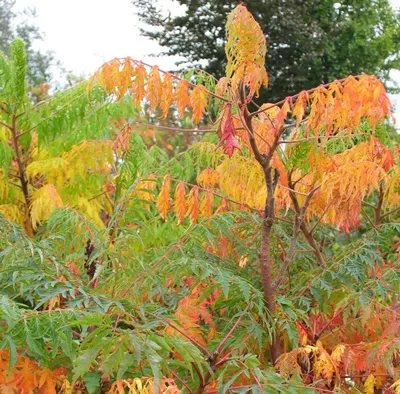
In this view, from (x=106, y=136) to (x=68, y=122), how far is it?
1.53ft

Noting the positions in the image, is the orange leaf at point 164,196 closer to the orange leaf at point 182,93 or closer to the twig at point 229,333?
the orange leaf at point 182,93

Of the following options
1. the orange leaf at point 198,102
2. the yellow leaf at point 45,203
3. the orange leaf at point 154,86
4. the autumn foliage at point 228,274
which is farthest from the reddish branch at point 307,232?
the yellow leaf at point 45,203

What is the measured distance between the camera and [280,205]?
8.43ft

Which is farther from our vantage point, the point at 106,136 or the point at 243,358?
the point at 106,136

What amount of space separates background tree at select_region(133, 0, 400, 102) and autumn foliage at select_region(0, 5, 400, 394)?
12.0m

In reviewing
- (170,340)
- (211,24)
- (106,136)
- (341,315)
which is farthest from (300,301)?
(211,24)

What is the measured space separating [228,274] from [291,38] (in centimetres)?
1306

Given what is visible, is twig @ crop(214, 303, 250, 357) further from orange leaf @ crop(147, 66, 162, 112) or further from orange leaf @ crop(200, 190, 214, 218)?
orange leaf @ crop(147, 66, 162, 112)

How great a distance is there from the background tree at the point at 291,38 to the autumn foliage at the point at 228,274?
12.0 m

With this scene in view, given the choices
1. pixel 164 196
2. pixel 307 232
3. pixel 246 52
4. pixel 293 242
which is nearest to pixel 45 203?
pixel 164 196

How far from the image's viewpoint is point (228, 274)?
75.7 inches

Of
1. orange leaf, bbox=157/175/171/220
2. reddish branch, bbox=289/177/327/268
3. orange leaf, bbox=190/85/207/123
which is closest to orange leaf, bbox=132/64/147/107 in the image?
orange leaf, bbox=190/85/207/123

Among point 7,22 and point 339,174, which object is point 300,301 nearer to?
point 339,174

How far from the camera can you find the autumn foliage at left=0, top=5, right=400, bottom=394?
1687mm
